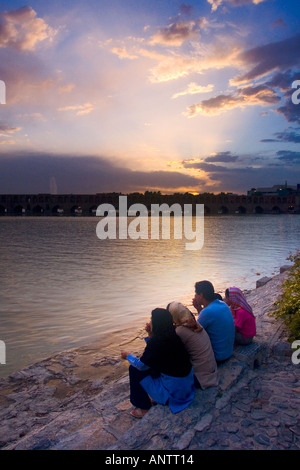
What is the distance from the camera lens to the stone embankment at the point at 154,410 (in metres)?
3.41

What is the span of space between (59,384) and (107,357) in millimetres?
1276

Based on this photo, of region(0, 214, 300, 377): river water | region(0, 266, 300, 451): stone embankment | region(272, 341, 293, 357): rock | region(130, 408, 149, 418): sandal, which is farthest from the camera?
region(0, 214, 300, 377): river water

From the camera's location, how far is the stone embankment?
3412 mm

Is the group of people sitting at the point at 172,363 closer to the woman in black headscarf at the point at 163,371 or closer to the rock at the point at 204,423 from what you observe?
the woman in black headscarf at the point at 163,371

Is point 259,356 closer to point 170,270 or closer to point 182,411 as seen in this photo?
point 182,411

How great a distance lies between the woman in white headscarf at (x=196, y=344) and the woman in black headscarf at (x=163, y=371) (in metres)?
0.13

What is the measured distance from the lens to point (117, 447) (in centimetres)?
327

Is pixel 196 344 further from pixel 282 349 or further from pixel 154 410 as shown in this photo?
pixel 282 349

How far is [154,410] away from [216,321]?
52.0 inches

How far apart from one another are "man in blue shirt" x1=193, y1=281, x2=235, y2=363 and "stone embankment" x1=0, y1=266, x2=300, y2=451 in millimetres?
286

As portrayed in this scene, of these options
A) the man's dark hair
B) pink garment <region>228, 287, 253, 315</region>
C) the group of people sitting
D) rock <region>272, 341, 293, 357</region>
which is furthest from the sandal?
rock <region>272, 341, 293, 357</region>

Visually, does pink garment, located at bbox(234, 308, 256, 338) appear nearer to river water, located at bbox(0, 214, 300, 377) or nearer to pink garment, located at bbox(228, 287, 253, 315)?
pink garment, located at bbox(228, 287, 253, 315)

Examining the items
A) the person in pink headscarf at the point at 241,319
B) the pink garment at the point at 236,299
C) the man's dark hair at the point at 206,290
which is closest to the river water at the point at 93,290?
the person in pink headscarf at the point at 241,319
